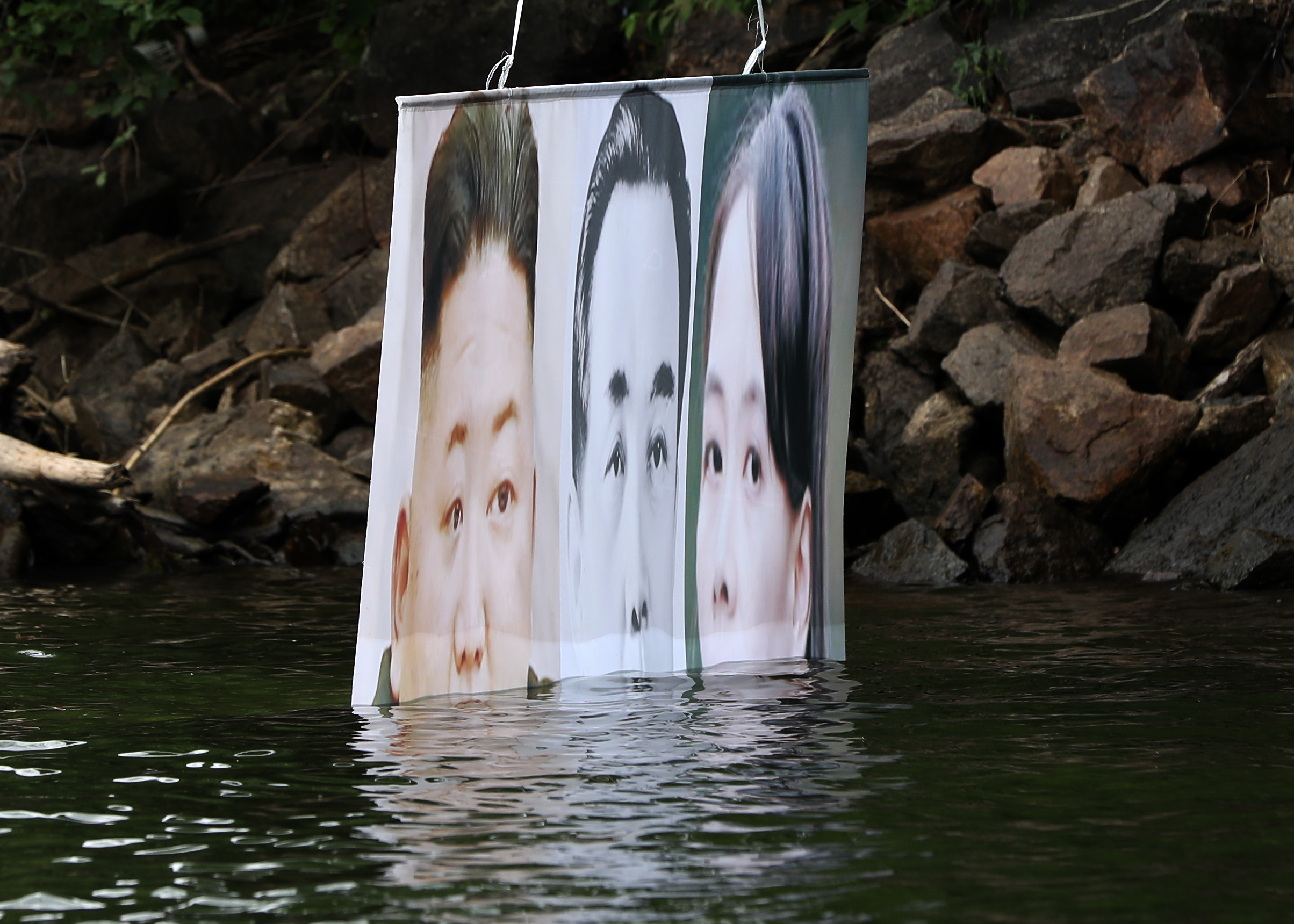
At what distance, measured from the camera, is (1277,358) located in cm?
888

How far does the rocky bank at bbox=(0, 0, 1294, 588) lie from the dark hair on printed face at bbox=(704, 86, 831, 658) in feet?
11.0

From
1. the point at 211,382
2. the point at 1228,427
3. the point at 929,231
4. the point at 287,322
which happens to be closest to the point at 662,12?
the point at 929,231

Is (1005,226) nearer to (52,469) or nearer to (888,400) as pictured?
(888,400)

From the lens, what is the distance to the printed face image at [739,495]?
4.73 meters

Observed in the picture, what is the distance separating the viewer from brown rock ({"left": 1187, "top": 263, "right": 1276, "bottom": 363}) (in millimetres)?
9062

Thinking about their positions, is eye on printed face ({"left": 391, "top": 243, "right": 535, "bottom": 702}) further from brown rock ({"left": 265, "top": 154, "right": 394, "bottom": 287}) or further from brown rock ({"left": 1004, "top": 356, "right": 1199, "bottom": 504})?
brown rock ({"left": 265, "top": 154, "right": 394, "bottom": 287})

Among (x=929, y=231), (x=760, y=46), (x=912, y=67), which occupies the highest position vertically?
(x=912, y=67)

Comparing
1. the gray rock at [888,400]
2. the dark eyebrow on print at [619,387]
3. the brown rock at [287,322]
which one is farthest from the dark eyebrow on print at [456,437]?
the brown rock at [287,322]

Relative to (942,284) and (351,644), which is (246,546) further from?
(942,284)

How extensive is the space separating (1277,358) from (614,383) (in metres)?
5.67

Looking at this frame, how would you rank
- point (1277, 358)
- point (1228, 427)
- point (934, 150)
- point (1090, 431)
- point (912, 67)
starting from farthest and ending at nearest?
point (912, 67), point (934, 150), point (1277, 358), point (1228, 427), point (1090, 431)

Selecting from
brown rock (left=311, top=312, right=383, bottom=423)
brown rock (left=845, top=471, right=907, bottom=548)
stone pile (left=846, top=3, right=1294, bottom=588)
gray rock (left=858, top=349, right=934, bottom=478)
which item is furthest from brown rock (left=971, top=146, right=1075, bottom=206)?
brown rock (left=311, top=312, right=383, bottom=423)

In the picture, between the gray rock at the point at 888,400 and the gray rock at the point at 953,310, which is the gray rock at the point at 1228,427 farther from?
the gray rock at the point at 888,400

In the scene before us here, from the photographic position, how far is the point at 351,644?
6434mm
